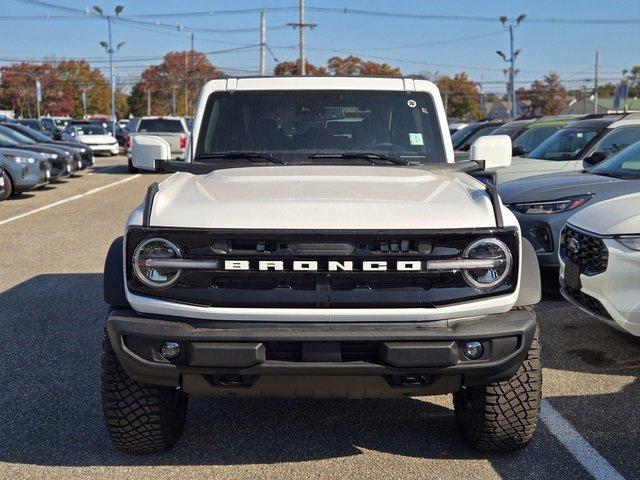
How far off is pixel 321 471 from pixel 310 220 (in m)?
1.26

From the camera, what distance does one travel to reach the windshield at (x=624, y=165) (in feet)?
25.0

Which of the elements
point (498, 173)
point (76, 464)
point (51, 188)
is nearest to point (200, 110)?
point (76, 464)

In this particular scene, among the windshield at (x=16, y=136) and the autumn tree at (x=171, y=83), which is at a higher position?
the autumn tree at (x=171, y=83)

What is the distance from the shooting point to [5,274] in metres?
8.55

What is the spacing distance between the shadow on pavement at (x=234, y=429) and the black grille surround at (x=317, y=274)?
3.30 feet

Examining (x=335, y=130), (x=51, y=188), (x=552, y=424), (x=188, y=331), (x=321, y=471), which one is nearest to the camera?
(x=188, y=331)

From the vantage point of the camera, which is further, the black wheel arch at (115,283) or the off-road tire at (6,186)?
the off-road tire at (6,186)

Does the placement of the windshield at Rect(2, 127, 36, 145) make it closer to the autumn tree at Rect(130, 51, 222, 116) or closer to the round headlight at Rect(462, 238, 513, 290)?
the round headlight at Rect(462, 238, 513, 290)

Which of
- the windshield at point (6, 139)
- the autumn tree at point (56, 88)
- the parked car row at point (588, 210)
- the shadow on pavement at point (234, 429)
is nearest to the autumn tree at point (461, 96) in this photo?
the autumn tree at point (56, 88)

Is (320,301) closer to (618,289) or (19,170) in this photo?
(618,289)

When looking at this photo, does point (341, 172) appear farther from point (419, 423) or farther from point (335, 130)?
point (419, 423)

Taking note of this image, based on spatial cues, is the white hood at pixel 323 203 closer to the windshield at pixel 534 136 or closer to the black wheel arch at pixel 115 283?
the black wheel arch at pixel 115 283

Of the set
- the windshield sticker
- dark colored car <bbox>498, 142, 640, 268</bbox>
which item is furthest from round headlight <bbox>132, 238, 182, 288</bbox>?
dark colored car <bbox>498, 142, 640, 268</bbox>

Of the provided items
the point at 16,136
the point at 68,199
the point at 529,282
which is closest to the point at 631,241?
the point at 529,282
